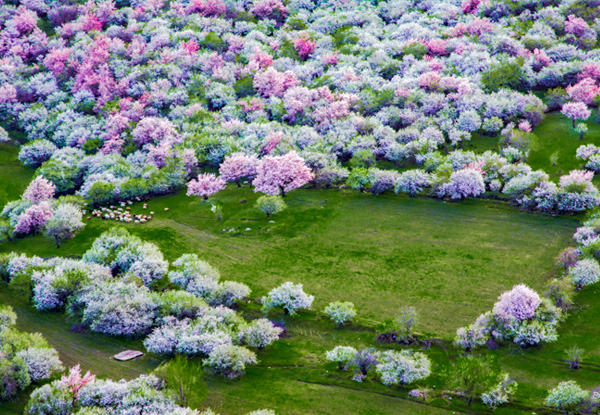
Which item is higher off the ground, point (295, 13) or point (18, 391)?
point (295, 13)

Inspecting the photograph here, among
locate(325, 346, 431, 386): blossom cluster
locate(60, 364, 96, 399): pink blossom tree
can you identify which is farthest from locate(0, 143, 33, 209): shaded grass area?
locate(325, 346, 431, 386): blossom cluster

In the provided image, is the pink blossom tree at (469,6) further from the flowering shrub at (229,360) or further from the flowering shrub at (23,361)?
the flowering shrub at (23,361)

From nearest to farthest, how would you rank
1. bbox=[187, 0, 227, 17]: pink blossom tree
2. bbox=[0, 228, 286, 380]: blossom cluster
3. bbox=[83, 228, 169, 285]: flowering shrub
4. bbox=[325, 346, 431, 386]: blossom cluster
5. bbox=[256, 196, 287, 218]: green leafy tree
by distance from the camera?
bbox=[325, 346, 431, 386]: blossom cluster, bbox=[0, 228, 286, 380]: blossom cluster, bbox=[83, 228, 169, 285]: flowering shrub, bbox=[256, 196, 287, 218]: green leafy tree, bbox=[187, 0, 227, 17]: pink blossom tree

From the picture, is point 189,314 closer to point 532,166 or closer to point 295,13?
point 532,166

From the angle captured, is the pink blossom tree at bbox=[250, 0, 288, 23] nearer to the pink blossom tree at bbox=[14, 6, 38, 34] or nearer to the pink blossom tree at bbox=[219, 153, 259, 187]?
the pink blossom tree at bbox=[14, 6, 38, 34]

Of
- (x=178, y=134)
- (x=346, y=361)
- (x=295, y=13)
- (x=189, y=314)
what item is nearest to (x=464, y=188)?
(x=346, y=361)

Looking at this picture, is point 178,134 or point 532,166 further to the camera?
point 178,134
